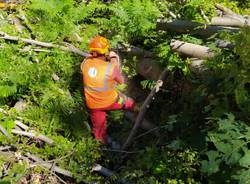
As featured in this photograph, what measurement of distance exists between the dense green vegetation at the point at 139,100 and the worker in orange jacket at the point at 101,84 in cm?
26

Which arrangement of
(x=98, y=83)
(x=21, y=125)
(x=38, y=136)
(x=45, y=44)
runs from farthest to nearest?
1. (x=45, y=44)
2. (x=21, y=125)
3. (x=38, y=136)
4. (x=98, y=83)

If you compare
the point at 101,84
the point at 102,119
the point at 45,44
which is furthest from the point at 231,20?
the point at 45,44

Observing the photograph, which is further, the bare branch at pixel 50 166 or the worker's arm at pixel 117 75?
the worker's arm at pixel 117 75

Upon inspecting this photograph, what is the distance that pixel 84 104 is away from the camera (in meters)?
7.94

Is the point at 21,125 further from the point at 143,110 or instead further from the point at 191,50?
the point at 191,50

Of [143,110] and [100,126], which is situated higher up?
[143,110]

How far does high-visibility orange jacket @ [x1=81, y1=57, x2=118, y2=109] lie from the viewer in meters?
7.20

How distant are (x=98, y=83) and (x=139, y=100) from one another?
97 centimetres

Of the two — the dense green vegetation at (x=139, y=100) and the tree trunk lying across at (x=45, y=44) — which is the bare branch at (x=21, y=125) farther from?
the tree trunk lying across at (x=45, y=44)

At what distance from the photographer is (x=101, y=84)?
23.9ft

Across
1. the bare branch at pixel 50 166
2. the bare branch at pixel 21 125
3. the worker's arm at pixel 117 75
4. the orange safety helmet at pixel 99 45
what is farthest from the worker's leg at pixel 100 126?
the bare branch at pixel 21 125

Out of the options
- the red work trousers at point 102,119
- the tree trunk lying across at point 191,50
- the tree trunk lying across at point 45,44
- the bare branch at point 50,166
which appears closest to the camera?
the tree trunk lying across at point 191,50

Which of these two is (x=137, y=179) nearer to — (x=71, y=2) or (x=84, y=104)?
(x=84, y=104)

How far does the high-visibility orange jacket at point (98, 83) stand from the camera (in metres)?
7.20
